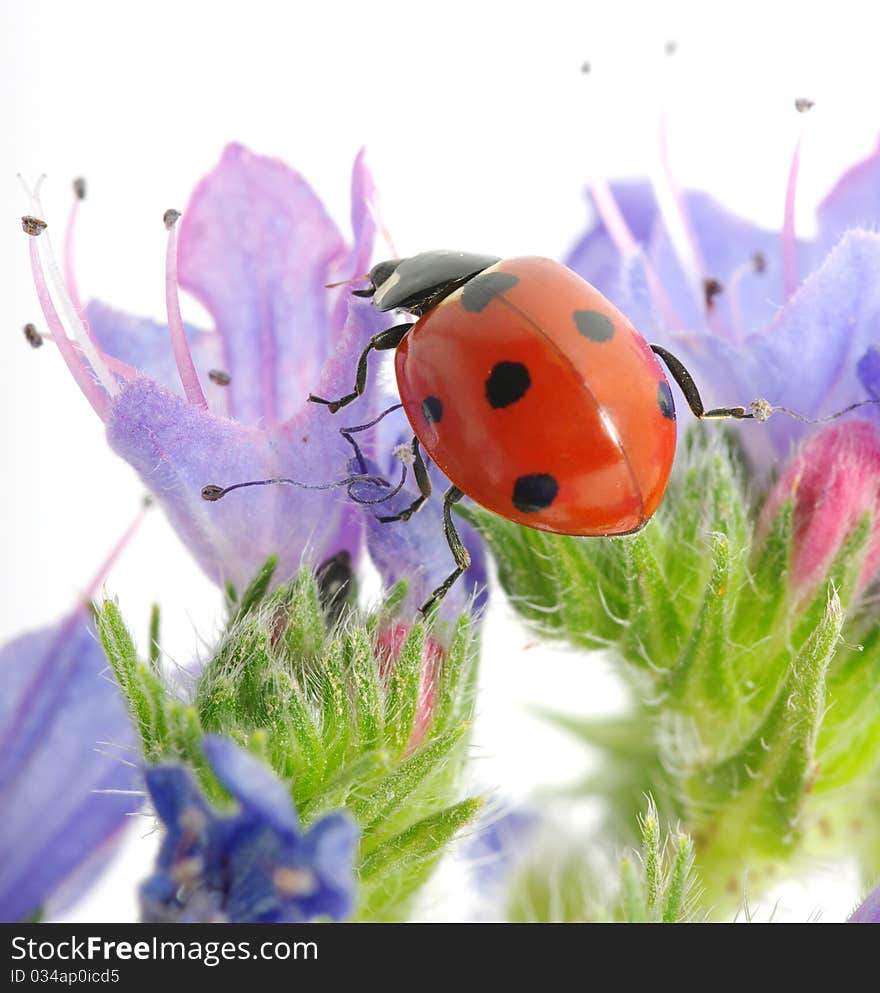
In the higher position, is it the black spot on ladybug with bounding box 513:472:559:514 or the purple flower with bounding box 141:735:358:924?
the black spot on ladybug with bounding box 513:472:559:514

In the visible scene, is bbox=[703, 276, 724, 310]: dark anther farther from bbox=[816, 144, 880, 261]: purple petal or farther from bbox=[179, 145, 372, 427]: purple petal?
bbox=[179, 145, 372, 427]: purple petal

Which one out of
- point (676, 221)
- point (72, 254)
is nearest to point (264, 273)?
point (72, 254)

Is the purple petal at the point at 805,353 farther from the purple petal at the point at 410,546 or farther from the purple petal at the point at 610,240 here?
the purple petal at the point at 410,546

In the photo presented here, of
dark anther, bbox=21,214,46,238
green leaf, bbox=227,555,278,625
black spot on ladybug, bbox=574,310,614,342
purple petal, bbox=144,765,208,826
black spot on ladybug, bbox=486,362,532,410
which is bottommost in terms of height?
green leaf, bbox=227,555,278,625

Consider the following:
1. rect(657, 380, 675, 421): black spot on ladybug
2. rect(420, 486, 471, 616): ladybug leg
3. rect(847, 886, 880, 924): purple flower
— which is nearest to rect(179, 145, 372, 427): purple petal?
rect(420, 486, 471, 616): ladybug leg

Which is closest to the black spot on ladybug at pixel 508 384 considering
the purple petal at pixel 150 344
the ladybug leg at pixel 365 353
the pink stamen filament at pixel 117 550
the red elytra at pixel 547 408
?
the red elytra at pixel 547 408
